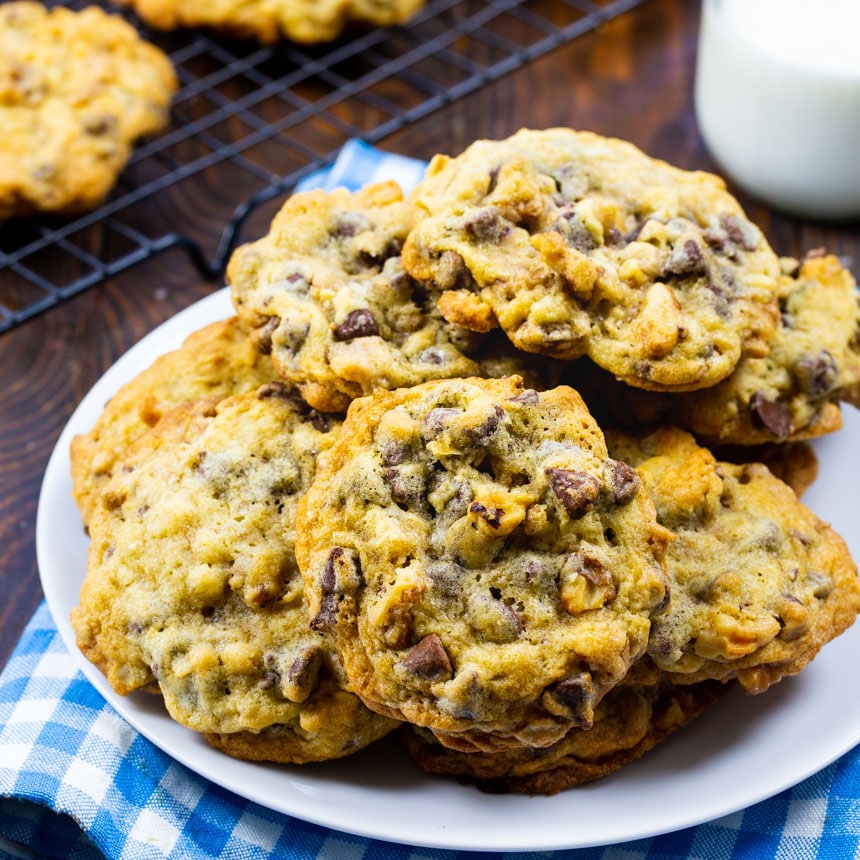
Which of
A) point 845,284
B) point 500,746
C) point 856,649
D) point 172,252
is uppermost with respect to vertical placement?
point 845,284

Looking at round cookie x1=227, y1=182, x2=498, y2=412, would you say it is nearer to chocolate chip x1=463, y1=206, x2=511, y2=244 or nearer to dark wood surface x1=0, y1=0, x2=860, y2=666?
chocolate chip x1=463, y1=206, x2=511, y2=244

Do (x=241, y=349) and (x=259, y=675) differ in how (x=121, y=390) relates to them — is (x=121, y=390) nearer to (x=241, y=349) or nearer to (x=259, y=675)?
(x=241, y=349)

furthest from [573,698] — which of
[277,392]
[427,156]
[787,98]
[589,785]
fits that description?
[427,156]

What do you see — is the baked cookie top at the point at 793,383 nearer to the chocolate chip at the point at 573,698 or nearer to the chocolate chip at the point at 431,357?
the chocolate chip at the point at 431,357

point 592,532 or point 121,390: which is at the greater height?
point 592,532

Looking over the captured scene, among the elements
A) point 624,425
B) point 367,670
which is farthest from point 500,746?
point 624,425

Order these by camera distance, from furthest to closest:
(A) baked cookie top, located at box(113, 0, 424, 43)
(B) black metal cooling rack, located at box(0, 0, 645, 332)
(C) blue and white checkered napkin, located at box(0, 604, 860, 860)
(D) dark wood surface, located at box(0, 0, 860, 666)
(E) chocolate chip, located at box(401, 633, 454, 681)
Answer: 1. (A) baked cookie top, located at box(113, 0, 424, 43)
2. (B) black metal cooling rack, located at box(0, 0, 645, 332)
3. (D) dark wood surface, located at box(0, 0, 860, 666)
4. (C) blue and white checkered napkin, located at box(0, 604, 860, 860)
5. (E) chocolate chip, located at box(401, 633, 454, 681)

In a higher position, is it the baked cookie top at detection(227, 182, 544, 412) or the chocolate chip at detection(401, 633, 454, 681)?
the baked cookie top at detection(227, 182, 544, 412)

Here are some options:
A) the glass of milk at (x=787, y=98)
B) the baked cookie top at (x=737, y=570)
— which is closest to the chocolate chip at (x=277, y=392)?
the baked cookie top at (x=737, y=570)

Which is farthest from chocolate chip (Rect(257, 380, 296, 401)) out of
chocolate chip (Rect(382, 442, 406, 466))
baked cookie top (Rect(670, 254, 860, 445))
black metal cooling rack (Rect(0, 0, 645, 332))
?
black metal cooling rack (Rect(0, 0, 645, 332))
